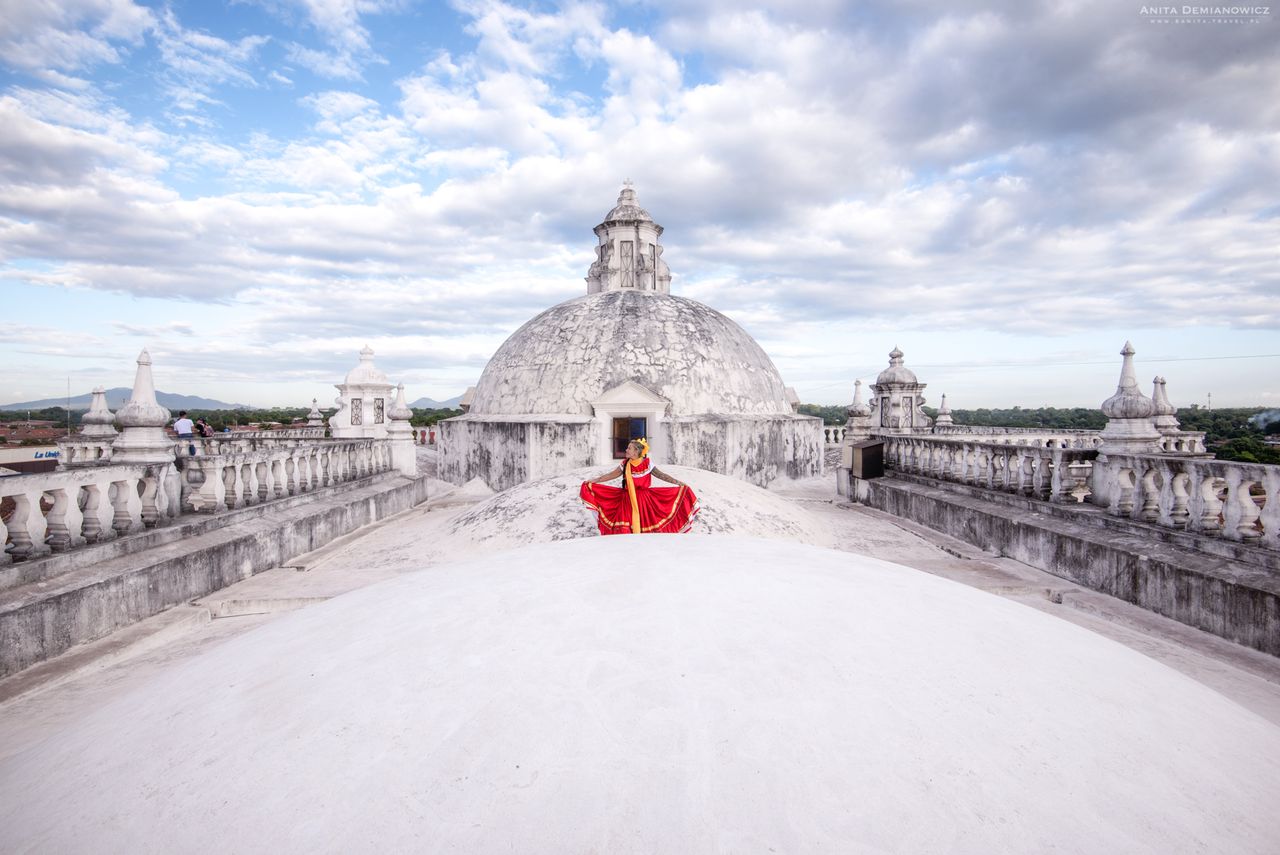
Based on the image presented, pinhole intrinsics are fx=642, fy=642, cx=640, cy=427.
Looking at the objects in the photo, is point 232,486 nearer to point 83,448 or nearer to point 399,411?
point 399,411

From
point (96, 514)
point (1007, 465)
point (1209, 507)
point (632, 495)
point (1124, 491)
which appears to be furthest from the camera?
point (1007, 465)

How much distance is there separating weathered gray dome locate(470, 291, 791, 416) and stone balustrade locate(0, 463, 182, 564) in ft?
33.8

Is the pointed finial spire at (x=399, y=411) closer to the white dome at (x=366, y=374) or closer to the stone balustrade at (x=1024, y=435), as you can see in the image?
the white dome at (x=366, y=374)

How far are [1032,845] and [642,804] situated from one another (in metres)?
0.99

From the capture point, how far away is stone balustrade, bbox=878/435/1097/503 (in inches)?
349

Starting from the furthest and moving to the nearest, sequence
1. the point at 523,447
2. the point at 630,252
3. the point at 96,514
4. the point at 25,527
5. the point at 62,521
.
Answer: the point at 630,252
the point at 523,447
the point at 96,514
the point at 62,521
the point at 25,527

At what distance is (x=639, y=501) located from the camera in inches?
275

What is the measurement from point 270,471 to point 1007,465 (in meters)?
11.3

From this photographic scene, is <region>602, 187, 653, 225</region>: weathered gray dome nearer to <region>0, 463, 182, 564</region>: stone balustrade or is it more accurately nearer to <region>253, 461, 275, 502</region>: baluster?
<region>253, 461, 275, 502</region>: baluster

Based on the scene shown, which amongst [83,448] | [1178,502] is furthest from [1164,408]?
[83,448]

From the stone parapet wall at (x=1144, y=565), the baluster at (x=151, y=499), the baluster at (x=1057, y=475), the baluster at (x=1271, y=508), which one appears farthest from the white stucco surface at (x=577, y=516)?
the baluster at (x=1271, y=508)

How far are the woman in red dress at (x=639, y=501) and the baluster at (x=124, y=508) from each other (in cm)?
464

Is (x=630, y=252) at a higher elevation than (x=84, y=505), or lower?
higher

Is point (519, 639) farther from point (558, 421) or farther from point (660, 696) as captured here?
point (558, 421)
